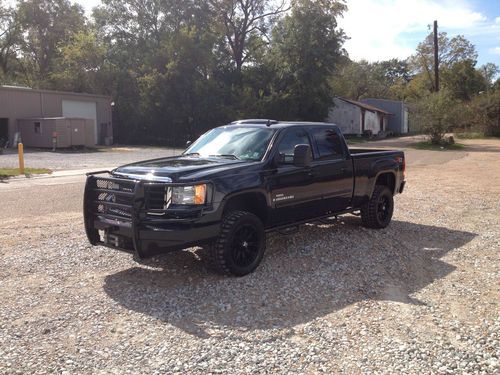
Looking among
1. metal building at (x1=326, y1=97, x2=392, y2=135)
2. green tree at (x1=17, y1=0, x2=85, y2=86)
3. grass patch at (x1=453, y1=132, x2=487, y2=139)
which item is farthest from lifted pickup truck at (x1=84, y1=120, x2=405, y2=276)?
green tree at (x1=17, y1=0, x2=85, y2=86)

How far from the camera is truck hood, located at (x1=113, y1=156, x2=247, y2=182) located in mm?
5578

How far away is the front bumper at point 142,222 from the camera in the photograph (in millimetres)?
5312

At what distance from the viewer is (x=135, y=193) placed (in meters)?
5.36

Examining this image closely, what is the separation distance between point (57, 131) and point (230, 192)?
30.6 metres

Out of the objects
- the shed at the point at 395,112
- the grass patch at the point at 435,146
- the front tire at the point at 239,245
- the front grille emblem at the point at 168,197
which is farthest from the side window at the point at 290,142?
the shed at the point at 395,112

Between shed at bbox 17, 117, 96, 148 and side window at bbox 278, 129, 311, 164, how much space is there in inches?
1156

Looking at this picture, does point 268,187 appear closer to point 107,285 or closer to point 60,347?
point 107,285

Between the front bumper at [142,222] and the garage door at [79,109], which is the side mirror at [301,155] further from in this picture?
the garage door at [79,109]

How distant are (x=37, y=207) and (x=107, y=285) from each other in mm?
6102

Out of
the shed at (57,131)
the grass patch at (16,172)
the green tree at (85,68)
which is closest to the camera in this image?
the grass patch at (16,172)

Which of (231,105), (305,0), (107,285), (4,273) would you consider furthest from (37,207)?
(305,0)

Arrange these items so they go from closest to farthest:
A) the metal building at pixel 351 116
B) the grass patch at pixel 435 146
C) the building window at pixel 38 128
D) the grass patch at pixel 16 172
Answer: the grass patch at pixel 16 172
the building window at pixel 38 128
the grass patch at pixel 435 146
the metal building at pixel 351 116

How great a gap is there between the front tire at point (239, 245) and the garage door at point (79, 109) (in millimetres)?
Answer: 34692

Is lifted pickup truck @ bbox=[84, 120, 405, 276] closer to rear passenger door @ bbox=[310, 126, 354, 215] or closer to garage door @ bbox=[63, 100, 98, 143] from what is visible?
rear passenger door @ bbox=[310, 126, 354, 215]
